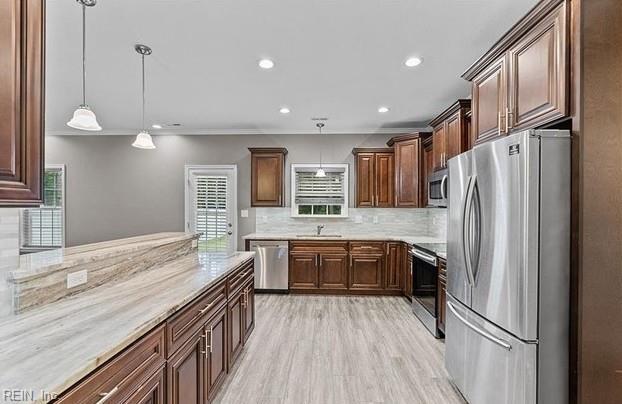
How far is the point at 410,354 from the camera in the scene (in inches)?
121

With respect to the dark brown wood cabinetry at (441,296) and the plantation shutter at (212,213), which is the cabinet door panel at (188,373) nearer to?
the dark brown wood cabinetry at (441,296)

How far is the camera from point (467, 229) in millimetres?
2117

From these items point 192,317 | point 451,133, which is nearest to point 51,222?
point 192,317

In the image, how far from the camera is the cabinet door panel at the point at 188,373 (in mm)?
1541

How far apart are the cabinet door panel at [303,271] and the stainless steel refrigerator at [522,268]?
10.4 feet

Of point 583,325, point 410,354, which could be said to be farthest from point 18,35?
Result: point 410,354

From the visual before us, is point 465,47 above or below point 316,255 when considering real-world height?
above

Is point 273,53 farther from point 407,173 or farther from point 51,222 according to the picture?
point 51,222

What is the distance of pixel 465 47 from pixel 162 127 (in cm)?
488

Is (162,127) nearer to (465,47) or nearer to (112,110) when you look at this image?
(112,110)

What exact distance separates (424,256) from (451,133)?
4.72 ft

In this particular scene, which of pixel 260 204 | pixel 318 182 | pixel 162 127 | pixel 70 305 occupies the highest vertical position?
pixel 162 127

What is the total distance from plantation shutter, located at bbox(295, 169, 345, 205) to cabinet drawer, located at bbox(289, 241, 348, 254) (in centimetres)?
89

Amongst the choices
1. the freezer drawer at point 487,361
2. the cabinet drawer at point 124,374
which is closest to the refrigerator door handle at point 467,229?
the freezer drawer at point 487,361
